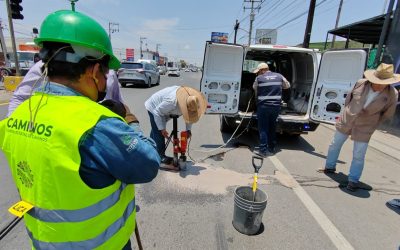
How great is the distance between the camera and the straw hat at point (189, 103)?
3.81 meters

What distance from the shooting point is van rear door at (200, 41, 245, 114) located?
18.7 feet

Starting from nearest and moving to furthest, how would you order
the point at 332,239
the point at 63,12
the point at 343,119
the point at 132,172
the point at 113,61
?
the point at 132,172, the point at 63,12, the point at 113,61, the point at 332,239, the point at 343,119

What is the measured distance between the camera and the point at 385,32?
912cm

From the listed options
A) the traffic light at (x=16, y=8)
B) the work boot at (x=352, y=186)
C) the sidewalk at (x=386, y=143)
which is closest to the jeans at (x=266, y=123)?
the work boot at (x=352, y=186)

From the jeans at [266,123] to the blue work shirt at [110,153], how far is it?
182 inches

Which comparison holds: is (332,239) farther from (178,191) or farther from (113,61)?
(113,61)

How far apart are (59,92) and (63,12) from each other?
402mm

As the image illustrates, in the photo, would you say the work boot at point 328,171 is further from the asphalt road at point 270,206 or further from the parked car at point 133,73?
the parked car at point 133,73

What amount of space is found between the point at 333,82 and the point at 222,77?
2.33m

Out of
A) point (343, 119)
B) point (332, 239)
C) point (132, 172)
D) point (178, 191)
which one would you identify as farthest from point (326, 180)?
point (132, 172)

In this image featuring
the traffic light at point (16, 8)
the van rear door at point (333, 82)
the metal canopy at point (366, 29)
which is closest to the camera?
the van rear door at point (333, 82)

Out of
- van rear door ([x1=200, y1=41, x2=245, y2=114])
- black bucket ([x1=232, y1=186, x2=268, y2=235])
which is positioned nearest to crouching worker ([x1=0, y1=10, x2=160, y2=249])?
black bucket ([x1=232, y1=186, x2=268, y2=235])

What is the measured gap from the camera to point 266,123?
5.55m

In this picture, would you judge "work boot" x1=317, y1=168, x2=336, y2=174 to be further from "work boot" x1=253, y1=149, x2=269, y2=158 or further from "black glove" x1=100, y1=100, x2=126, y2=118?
"black glove" x1=100, y1=100, x2=126, y2=118
